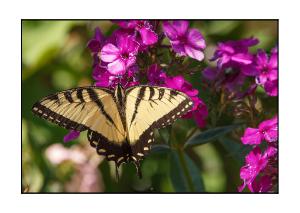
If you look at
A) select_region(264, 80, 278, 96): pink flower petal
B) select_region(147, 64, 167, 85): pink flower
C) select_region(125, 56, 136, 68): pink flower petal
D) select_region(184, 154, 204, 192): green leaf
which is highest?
select_region(125, 56, 136, 68): pink flower petal

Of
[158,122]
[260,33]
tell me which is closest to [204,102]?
[158,122]

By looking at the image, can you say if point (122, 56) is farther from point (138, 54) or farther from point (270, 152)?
point (270, 152)

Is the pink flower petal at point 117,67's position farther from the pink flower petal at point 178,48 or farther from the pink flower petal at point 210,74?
the pink flower petal at point 210,74

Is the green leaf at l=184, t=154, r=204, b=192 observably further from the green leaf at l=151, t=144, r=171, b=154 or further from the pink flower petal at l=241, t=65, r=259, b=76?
the pink flower petal at l=241, t=65, r=259, b=76

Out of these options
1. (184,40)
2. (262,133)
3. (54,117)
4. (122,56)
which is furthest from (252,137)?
(54,117)

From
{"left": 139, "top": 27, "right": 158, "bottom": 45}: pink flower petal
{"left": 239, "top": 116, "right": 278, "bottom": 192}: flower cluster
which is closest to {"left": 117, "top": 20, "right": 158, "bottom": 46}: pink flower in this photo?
{"left": 139, "top": 27, "right": 158, "bottom": 45}: pink flower petal
